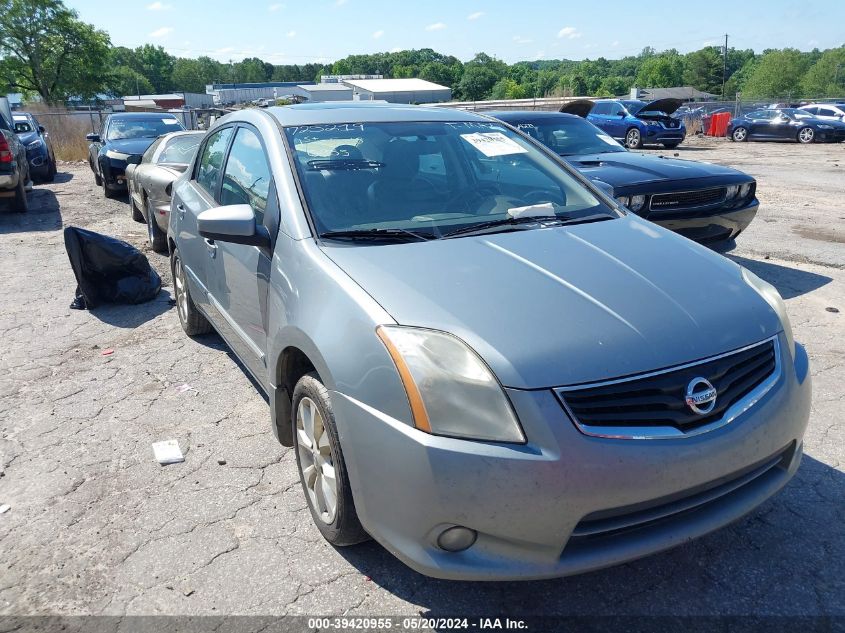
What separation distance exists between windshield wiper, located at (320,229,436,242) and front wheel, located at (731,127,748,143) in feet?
92.1

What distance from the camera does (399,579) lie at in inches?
102

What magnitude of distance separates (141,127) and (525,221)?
12463mm

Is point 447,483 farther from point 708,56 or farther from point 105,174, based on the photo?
point 708,56

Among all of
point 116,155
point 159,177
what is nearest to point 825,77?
point 116,155

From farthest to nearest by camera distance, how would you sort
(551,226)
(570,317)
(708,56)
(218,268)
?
(708,56)
(218,268)
(551,226)
(570,317)

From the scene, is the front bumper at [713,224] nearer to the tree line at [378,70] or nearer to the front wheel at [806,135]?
the front wheel at [806,135]

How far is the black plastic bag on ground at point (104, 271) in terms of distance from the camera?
238 inches

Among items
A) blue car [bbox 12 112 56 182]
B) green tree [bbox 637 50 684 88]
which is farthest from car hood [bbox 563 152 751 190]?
green tree [bbox 637 50 684 88]

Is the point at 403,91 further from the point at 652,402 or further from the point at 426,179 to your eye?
the point at 652,402

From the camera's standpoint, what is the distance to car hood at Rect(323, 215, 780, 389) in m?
2.13

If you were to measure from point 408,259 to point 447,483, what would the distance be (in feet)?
3.23

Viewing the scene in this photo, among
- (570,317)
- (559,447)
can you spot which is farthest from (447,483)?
(570,317)

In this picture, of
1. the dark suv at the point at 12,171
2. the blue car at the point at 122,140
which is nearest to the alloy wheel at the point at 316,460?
the dark suv at the point at 12,171

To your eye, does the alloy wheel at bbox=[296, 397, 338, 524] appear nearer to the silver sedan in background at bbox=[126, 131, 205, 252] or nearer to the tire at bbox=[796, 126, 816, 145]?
the silver sedan in background at bbox=[126, 131, 205, 252]
